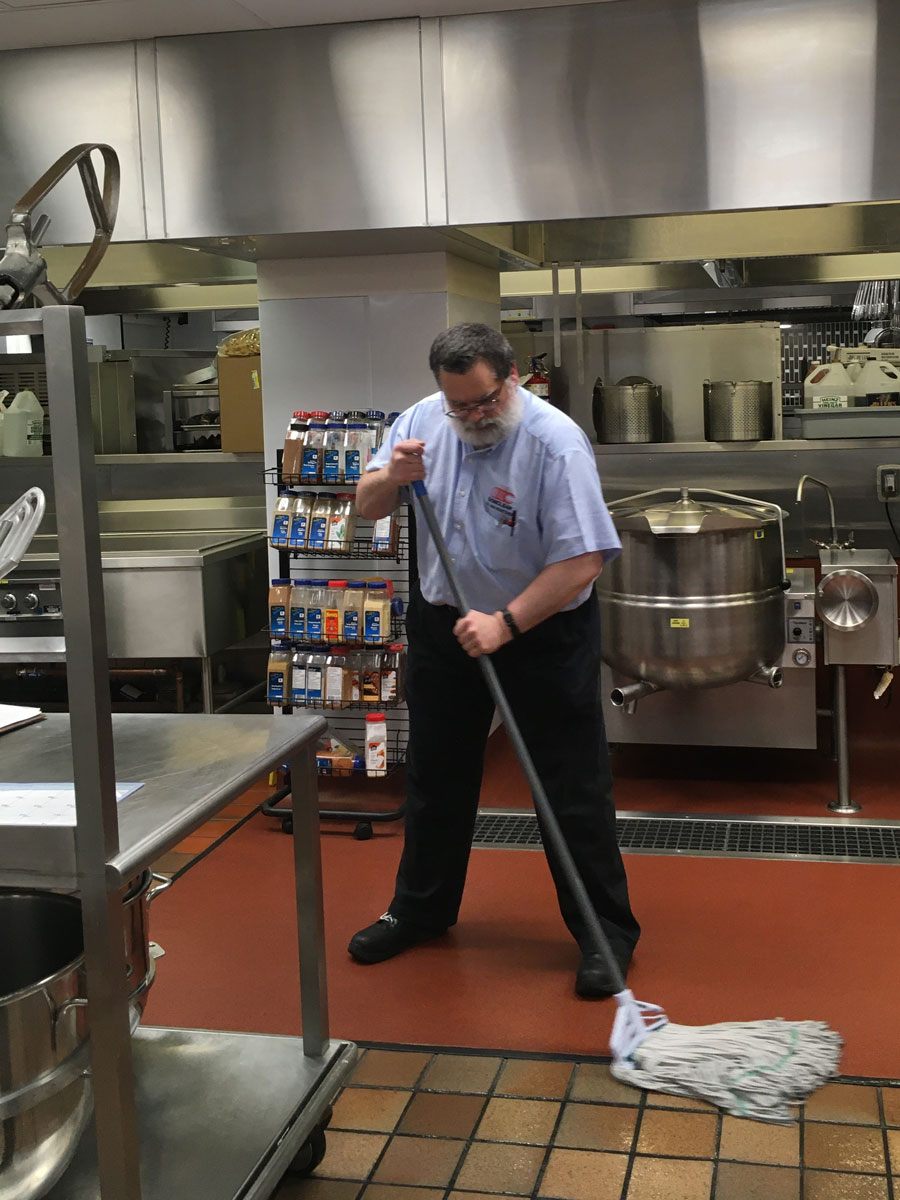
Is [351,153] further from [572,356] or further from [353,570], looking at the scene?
[572,356]

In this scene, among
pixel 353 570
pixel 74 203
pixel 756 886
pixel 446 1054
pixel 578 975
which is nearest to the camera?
pixel 446 1054

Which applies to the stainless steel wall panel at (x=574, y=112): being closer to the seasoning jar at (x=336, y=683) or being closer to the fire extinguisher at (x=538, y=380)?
the fire extinguisher at (x=538, y=380)

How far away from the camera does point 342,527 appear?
4.51 m

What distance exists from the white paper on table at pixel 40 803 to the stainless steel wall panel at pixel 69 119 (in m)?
3.04

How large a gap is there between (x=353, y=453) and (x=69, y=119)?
1.57 m

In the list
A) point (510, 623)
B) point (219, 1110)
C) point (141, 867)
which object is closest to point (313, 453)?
point (510, 623)

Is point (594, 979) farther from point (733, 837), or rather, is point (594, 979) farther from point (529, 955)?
point (733, 837)

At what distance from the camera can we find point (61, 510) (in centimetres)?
162

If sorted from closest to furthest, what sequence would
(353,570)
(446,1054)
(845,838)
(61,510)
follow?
(61,510) < (446,1054) < (845,838) < (353,570)

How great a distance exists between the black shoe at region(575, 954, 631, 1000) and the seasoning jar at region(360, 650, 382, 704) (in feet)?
5.18

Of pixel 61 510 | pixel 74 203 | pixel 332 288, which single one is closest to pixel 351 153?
pixel 332 288

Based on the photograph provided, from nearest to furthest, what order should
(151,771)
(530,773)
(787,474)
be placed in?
1. (151,771)
2. (530,773)
3. (787,474)

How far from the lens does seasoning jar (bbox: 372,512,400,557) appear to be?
4.49 m

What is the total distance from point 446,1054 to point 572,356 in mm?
3868
